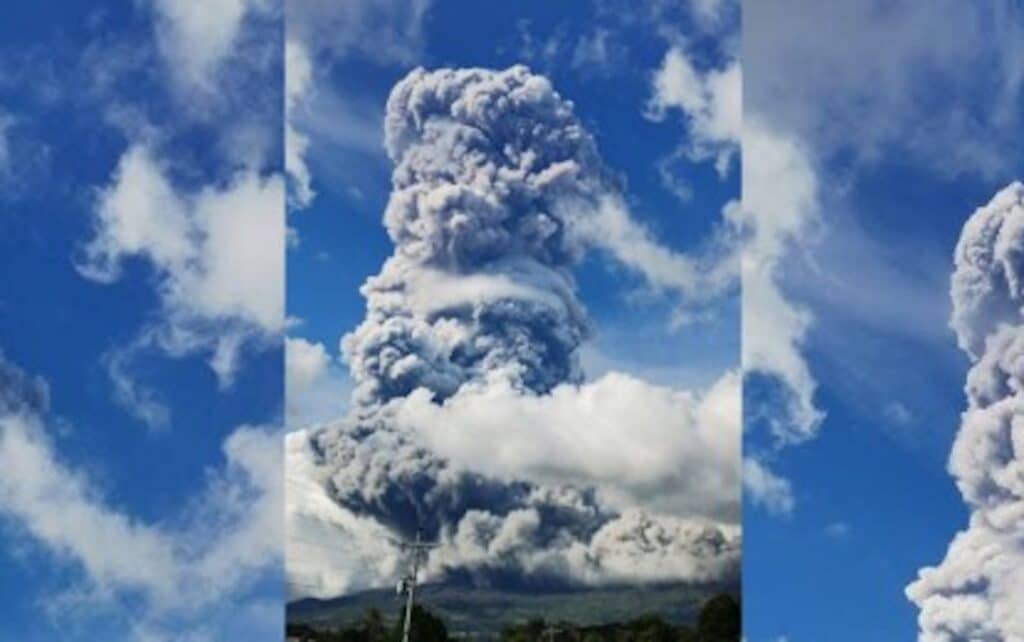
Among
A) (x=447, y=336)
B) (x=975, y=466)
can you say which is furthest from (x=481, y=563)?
(x=975, y=466)

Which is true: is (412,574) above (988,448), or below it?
below

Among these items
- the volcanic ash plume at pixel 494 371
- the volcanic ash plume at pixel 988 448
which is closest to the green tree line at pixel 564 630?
the volcanic ash plume at pixel 494 371

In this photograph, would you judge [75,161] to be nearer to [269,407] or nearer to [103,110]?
[103,110]

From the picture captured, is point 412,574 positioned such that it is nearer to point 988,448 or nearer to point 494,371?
point 494,371

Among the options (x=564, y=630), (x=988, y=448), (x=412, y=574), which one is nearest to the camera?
(x=988, y=448)

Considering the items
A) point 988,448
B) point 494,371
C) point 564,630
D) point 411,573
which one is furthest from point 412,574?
point 988,448

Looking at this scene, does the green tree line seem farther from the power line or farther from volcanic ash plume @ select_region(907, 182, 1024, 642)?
volcanic ash plume @ select_region(907, 182, 1024, 642)
